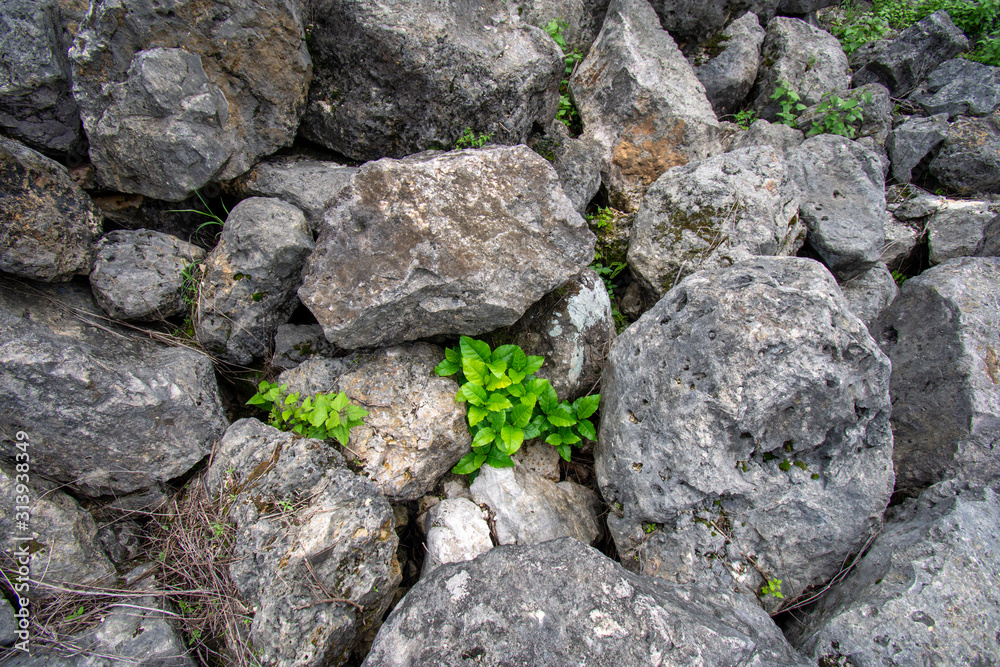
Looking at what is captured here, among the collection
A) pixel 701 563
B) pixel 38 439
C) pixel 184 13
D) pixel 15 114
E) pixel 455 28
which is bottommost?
pixel 38 439

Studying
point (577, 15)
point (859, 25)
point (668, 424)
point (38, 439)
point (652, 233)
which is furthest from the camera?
point (859, 25)

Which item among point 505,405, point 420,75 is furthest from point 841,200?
point 420,75

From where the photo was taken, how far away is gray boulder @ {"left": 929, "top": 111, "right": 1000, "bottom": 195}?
5.75 m

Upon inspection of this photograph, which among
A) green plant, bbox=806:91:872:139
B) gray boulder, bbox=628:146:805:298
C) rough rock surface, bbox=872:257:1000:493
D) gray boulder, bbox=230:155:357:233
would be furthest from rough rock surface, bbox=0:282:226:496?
Result: green plant, bbox=806:91:872:139

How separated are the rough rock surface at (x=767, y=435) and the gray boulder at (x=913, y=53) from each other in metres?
5.50

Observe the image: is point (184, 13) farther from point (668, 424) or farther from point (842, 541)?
point (842, 541)

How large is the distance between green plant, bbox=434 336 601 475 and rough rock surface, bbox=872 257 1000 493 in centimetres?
244

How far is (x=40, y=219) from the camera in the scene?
336 cm

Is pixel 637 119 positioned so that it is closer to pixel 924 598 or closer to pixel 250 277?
pixel 250 277

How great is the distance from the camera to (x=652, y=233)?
4609 mm

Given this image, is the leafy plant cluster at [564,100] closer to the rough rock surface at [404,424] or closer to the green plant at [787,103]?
the green plant at [787,103]

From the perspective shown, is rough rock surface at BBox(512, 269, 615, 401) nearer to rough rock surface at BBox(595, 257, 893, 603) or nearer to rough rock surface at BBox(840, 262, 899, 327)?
rough rock surface at BBox(595, 257, 893, 603)

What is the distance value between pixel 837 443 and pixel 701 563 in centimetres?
123

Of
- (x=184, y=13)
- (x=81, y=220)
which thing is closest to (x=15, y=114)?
(x=81, y=220)
